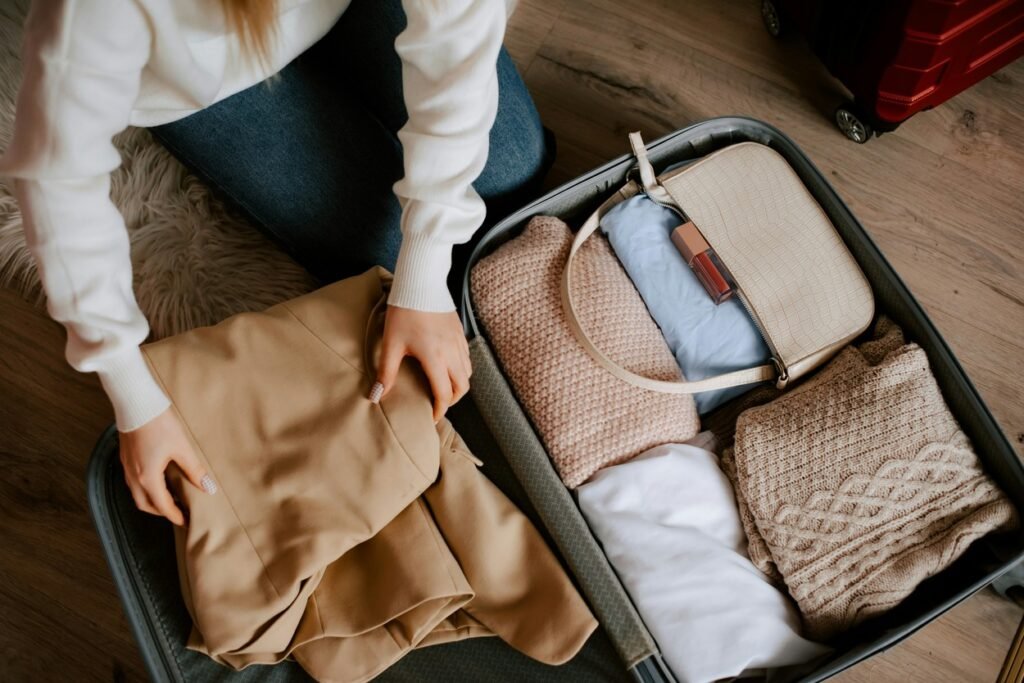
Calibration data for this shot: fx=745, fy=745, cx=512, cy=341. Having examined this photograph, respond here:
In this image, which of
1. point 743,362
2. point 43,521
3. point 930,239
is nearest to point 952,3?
point 930,239

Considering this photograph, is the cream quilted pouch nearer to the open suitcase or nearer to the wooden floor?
the open suitcase

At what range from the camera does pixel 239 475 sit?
2.48ft

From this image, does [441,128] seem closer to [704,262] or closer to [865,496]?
[704,262]

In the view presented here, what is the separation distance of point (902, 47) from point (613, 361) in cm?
55

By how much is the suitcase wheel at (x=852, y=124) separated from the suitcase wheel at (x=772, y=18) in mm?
159

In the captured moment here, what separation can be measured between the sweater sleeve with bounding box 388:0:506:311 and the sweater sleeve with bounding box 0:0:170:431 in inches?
9.5

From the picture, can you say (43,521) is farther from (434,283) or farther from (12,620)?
(434,283)

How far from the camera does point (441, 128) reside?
0.72 meters

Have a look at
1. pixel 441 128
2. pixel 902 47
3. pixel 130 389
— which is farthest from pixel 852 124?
pixel 130 389

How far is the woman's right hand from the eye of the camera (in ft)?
2.37

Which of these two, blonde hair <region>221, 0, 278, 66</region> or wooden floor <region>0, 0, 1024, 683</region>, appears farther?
wooden floor <region>0, 0, 1024, 683</region>

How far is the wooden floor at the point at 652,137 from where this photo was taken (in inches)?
39.5

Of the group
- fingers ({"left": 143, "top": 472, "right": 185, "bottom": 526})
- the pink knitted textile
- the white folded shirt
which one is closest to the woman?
fingers ({"left": 143, "top": 472, "right": 185, "bottom": 526})

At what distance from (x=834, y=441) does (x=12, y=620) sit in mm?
1076
